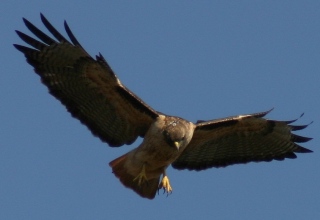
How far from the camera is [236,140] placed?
70.3 ft

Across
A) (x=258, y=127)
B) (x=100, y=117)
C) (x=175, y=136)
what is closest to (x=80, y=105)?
(x=100, y=117)

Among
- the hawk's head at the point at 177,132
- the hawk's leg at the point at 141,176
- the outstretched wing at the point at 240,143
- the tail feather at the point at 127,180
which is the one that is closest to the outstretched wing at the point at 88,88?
the hawk's head at the point at 177,132

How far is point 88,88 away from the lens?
790 inches

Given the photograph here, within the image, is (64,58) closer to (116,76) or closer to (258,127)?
(116,76)

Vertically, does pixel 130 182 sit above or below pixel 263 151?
below

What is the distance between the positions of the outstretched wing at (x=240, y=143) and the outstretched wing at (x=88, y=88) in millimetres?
1203

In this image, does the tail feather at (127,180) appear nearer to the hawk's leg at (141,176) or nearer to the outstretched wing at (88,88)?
the hawk's leg at (141,176)

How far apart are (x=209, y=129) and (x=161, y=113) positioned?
3.48 feet

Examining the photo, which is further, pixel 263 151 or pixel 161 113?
pixel 263 151

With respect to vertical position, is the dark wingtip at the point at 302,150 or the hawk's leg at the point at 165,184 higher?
the dark wingtip at the point at 302,150

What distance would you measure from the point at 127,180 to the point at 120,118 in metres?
1.02

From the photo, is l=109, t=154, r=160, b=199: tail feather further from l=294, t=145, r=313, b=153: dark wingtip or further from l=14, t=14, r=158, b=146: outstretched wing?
l=294, t=145, r=313, b=153: dark wingtip

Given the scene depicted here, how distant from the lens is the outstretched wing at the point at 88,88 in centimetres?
1969

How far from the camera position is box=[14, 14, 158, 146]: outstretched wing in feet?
64.6
